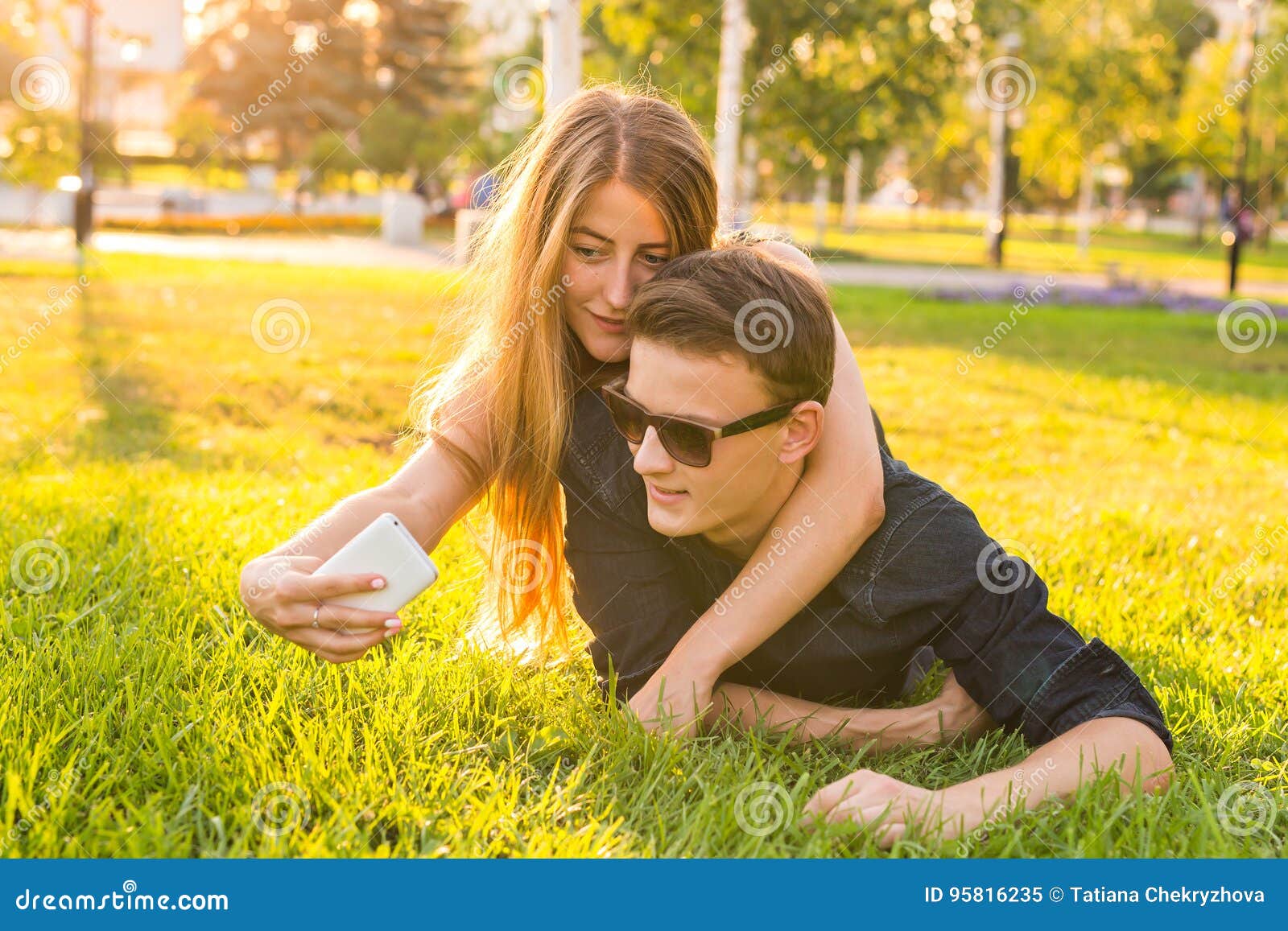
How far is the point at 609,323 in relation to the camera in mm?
2936

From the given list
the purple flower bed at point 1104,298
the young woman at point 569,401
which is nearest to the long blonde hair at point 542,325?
the young woman at point 569,401

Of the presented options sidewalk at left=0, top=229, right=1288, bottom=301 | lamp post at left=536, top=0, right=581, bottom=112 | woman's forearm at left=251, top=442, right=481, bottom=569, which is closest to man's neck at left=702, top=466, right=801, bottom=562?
woman's forearm at left=251, top=442, right=481, bottom=569

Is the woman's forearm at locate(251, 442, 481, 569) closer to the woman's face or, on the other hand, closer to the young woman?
the young woman

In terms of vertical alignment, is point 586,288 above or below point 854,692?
above

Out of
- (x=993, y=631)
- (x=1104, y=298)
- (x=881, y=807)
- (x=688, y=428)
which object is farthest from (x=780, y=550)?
(x=1104, y=298)

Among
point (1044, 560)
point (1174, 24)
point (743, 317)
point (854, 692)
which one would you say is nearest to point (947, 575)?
point (854, 692)

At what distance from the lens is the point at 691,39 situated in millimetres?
18312

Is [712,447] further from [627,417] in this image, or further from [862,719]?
[862,719]

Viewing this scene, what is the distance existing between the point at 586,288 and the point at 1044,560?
2084mm

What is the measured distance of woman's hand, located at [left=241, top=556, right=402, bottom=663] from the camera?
2.38 metres

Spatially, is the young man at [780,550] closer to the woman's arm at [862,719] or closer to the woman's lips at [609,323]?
the woman's arm at [862,719]

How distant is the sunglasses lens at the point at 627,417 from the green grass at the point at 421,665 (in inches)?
23.9

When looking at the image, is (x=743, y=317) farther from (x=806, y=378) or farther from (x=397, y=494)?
(x=397, y=494)

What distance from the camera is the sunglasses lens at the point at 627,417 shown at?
8.54ft
